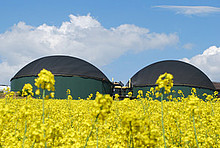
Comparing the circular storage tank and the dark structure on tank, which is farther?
the circular storage tank

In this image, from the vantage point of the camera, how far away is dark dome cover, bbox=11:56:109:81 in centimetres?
2596

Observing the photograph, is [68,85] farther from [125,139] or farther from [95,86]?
[125,139]

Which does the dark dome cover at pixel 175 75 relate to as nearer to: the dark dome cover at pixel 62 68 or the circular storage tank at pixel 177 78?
the circular storage tank at pixel 177 78

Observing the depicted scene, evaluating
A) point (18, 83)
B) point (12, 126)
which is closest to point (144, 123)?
point (12, 126)

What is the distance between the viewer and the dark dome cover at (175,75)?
90.1 ft

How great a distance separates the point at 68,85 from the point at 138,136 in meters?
23.3

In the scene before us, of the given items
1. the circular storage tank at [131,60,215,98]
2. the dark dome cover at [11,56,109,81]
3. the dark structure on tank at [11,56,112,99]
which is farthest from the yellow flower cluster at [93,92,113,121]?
the circular storage tank at [131,60,215,98]

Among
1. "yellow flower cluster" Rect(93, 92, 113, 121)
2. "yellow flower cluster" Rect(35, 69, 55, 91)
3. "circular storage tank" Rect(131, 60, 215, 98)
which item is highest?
"circular storage tank" Rect(131, 60, 215, 98)

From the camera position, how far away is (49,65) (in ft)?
88.5

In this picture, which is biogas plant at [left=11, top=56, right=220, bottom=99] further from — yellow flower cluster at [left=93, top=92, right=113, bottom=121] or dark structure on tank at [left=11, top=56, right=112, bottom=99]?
yellow flower cluster at [left=93, top=92, right=113, bottom=121]

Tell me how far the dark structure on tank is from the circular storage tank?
5.01 meters

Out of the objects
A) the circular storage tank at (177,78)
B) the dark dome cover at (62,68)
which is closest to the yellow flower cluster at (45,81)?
the dark dome cover at (62,68)

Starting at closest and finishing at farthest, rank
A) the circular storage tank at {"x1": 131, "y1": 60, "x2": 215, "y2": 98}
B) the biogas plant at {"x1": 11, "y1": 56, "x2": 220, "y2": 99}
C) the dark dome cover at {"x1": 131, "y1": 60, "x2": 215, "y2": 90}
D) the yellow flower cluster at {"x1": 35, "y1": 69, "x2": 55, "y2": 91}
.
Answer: the yellow flower cluster at {"x1": 35, "y1": 69, "x2": 55, "y2": 91}, the biogas plant at {"x1": 11, "y1": 56, "x2": 220, "y2": 99}, the circular storage tank at {"x1": 131, "y1": 60, "x2": 215, "y2": 98}, the dark dome cover at {"x1": 131, "y1": 60, "x2": 215, "y2": 90}

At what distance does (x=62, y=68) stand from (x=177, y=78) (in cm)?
1479
